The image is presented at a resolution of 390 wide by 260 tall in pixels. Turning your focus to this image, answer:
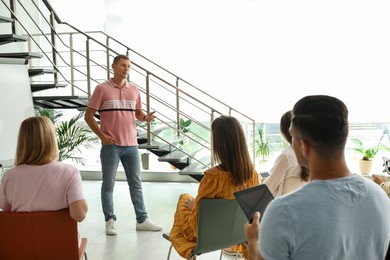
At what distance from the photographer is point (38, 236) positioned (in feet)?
5.85

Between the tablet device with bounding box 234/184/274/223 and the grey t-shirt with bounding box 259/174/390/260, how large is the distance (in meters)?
0.31

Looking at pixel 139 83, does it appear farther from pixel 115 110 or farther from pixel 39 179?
pixel 39 179

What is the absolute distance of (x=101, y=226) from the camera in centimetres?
404

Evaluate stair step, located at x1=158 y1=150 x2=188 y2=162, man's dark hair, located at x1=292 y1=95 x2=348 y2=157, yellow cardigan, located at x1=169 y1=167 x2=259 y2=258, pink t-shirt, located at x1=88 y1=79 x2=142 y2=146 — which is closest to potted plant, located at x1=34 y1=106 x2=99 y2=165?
stair step, located at x1=158 y1=150 x2=188 y2=162

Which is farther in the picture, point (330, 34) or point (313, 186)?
point (330, 34)

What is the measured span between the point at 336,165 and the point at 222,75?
5.00 meters

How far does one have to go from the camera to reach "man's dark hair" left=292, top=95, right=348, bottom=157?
948 millimetres

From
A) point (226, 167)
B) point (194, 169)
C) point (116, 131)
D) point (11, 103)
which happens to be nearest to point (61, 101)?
point (11, 103)

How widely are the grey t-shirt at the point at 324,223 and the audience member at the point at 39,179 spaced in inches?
46.4

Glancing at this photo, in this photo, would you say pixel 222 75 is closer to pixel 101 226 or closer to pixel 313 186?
pixel 101 226

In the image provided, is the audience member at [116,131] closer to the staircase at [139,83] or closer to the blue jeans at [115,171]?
the blue jeans at [115,171]

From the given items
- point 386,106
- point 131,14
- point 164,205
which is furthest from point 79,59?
point 386,106

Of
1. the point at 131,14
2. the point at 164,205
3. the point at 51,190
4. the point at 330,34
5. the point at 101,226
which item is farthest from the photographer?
the point at 131,14

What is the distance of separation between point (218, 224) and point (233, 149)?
0.39 meters
